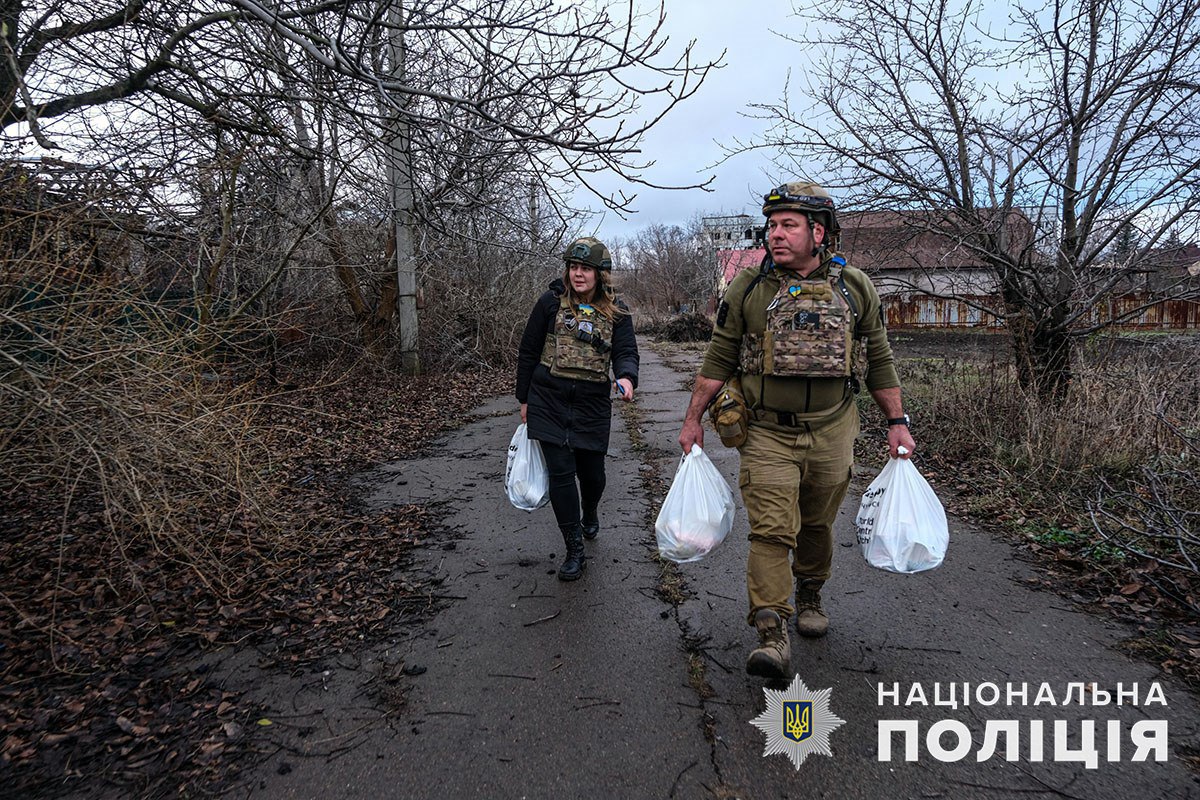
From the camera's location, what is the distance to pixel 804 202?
2.95 metres

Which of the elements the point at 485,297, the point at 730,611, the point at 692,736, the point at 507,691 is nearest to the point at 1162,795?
the point at 692,736

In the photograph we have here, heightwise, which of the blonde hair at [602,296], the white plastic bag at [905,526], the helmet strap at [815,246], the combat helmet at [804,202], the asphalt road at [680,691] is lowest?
the asphalt road at [680,691]

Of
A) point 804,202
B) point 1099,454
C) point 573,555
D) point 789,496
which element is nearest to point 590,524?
point 573,555

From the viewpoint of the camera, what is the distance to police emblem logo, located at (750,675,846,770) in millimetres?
2451

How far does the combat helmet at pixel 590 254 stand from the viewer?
403 centimetres

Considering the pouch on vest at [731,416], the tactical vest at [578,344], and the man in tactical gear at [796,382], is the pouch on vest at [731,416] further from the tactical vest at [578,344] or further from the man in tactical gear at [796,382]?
the tactical vest at [578,344]

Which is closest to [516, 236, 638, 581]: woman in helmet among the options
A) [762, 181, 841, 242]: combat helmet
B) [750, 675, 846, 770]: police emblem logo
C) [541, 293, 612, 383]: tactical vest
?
[541, 293, 612, 383]: tactical vest

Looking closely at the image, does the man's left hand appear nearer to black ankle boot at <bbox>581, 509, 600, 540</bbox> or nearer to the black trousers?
the black trousers

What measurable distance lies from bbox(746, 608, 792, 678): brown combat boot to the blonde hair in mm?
2079

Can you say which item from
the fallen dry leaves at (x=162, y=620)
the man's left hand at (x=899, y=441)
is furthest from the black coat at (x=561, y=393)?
the man's left hand at (x=899, y=441)

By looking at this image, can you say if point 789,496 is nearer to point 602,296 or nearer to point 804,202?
point 804,202

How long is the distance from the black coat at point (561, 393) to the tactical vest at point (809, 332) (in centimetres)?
128

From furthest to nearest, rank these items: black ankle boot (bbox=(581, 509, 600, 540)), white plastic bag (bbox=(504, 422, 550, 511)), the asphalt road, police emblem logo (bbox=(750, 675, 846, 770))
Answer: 1. black ankle boot (bbox=(581, 509, 600, 540))
2. white plastic bag (bbox=(504, 422, 550, 511))
3. police emblem logo (bbox=(750, 675, 846, 770))
4. the asphalt road

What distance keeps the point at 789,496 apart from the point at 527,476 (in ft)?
6.04
